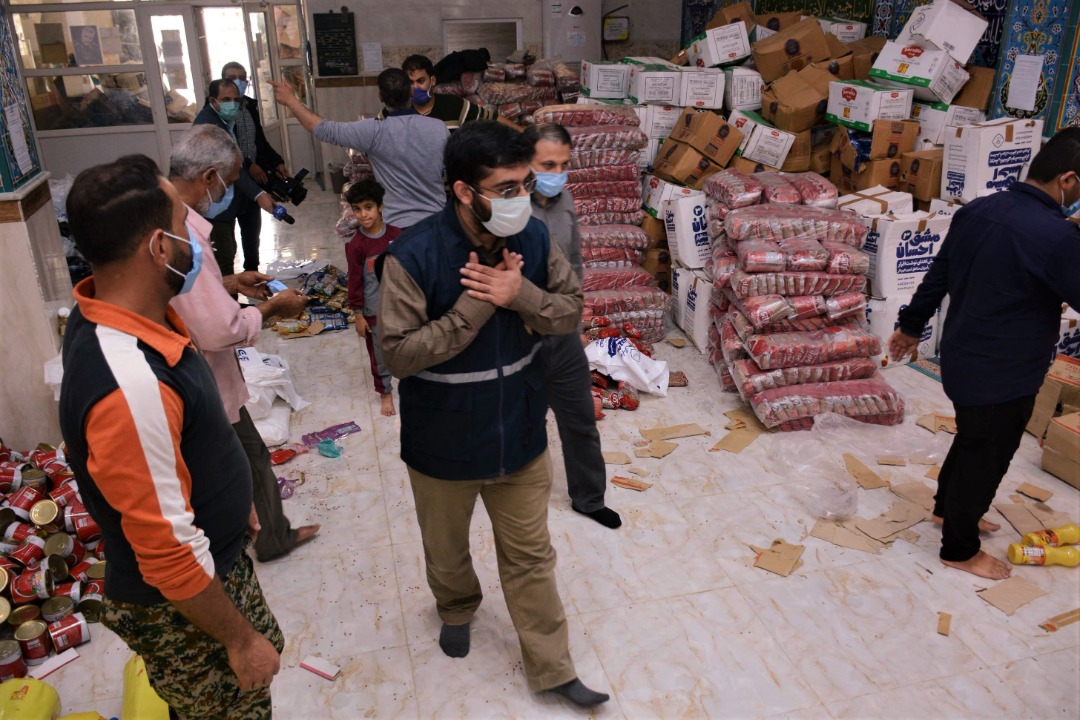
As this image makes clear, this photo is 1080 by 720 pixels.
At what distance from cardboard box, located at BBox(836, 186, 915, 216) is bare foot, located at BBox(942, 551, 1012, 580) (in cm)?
248

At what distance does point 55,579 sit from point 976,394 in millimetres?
3467

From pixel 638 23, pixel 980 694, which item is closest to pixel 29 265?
pixel 980 694

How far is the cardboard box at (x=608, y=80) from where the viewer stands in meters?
6.89

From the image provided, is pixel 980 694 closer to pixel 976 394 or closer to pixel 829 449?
pixel 976 394

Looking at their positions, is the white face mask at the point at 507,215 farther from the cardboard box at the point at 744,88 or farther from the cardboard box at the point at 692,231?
the cardboard box at the point at 744,88

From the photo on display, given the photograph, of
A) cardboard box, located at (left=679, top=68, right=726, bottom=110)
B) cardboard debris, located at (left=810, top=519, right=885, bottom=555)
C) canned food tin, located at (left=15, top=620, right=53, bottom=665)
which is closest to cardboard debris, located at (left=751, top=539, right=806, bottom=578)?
cardboard debris, located at (left=810, top=519, right=885, bottom=555)

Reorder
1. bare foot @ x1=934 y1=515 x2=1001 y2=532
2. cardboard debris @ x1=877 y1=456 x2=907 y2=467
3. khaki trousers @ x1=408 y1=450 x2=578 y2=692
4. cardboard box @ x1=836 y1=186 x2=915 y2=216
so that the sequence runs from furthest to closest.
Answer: cardboard box @ x1=836 y1=186 x2=915 y2=216 < cardboard debris @ x1=877 y1=456 x2=907 y2=467 < bare foot @ x1=934 y1=515 x2=1001 y2=532 < khaki trousers @ x1=408 y1=450 x2=578 y2=692

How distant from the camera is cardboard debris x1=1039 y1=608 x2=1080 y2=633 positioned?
2.95 meters

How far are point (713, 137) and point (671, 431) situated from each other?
9.05 ft

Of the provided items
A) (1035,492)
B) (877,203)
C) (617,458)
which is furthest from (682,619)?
(877,203)

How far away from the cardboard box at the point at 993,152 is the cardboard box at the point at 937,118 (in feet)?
1.27

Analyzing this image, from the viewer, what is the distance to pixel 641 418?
4520 millimetres

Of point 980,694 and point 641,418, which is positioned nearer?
point 980,694

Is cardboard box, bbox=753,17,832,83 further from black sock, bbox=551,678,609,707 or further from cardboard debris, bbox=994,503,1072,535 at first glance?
black sock, bbox=551,678,609,707
